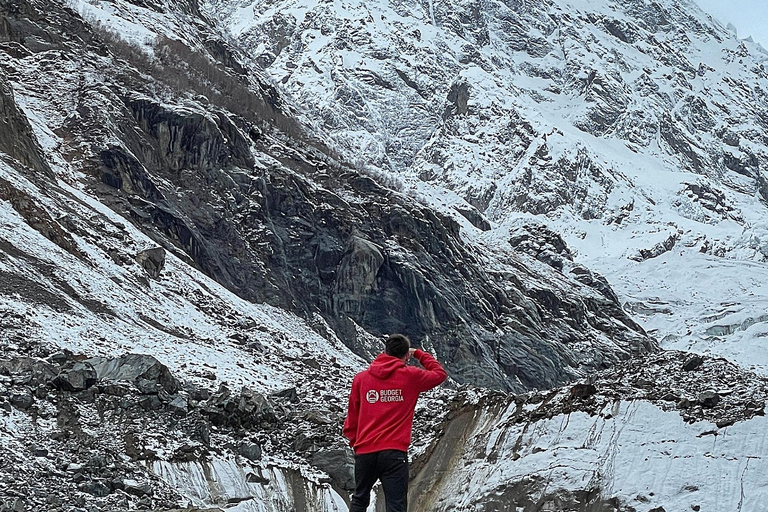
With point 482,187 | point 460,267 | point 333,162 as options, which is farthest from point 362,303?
point 482,187

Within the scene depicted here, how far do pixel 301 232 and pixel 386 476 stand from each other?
4545 cm

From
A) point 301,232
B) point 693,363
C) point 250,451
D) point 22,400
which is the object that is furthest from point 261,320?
point 693,363

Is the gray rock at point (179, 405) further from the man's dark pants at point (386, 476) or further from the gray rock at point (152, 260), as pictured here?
the gray rock at point (152, 260)

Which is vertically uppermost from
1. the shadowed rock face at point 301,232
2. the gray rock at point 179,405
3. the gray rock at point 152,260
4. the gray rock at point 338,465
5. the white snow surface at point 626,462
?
the white snow surface at point 626,462

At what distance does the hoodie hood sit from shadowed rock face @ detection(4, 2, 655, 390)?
34.8 m

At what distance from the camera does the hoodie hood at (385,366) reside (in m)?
6.98

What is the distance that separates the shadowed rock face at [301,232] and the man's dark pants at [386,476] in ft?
114

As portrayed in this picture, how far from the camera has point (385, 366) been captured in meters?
7.02

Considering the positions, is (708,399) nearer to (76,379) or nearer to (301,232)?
(76,379)

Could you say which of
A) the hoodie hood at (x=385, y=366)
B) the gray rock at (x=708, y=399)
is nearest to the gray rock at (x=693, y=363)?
the gray rock at (x=708, y=399)

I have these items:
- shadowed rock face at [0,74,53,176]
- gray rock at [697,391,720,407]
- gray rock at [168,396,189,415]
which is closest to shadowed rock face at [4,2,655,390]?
shadowed rock face at [0,74,53,176]

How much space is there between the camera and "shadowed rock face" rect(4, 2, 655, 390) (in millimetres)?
44375

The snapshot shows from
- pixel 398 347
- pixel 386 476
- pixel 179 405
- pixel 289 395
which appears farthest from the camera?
pixel 289 395

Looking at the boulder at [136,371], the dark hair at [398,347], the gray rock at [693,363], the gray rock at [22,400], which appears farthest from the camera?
the boulder at [136,371]
